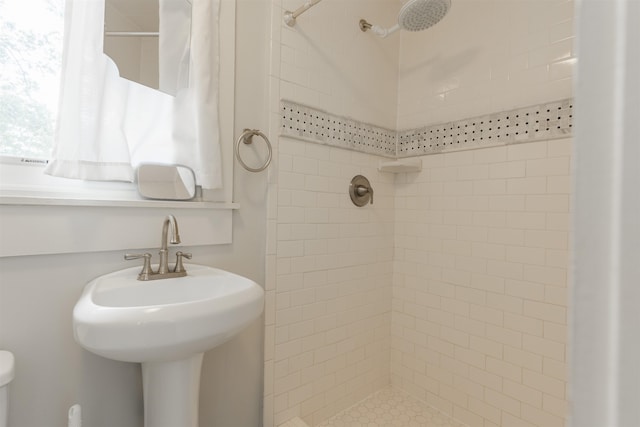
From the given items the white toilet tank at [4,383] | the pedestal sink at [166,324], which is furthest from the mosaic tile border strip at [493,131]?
the white toilet tank at [4,383]

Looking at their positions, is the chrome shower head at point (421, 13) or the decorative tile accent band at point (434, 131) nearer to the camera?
the chrome shower head at point (421, 13)

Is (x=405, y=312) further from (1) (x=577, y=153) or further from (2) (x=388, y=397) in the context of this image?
(1) (x=577, y=153)

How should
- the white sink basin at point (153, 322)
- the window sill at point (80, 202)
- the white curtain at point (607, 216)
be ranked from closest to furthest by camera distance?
the white curtain at point (607, 216)
the white sink basin at point (153, 322)
the window sill at point (80, 202)

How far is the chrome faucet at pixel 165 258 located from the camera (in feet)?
3.02

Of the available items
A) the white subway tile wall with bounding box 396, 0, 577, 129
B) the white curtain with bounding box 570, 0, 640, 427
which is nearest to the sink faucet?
the white curtain with bounding box 570, 0, 640, 427

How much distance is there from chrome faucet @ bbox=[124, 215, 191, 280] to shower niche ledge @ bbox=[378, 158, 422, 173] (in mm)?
1096

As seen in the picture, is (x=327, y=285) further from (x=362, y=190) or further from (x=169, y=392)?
(x=169, y=392)

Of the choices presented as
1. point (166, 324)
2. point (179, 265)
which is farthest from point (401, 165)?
point (166, 324)

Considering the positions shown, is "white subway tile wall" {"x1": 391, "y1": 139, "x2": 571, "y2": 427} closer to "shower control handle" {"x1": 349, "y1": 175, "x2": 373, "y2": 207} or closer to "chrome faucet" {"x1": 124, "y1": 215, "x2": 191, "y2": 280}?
"shower control handle" {"x1": 349, "y1": 175, "x2": 373, "y2": 207}

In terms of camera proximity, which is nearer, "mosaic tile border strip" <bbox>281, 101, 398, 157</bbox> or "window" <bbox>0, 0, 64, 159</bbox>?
"window" <bbox>0, 0, 64, 159</bbox>

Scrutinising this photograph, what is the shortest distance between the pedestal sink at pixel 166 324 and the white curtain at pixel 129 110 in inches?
13.4

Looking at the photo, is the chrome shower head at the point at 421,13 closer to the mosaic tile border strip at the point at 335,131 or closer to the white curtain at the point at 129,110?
the mosaic tile border strip at the point at 335,131

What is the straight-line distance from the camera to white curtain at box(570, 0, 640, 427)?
0.69 feet

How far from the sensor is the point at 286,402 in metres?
1.29
